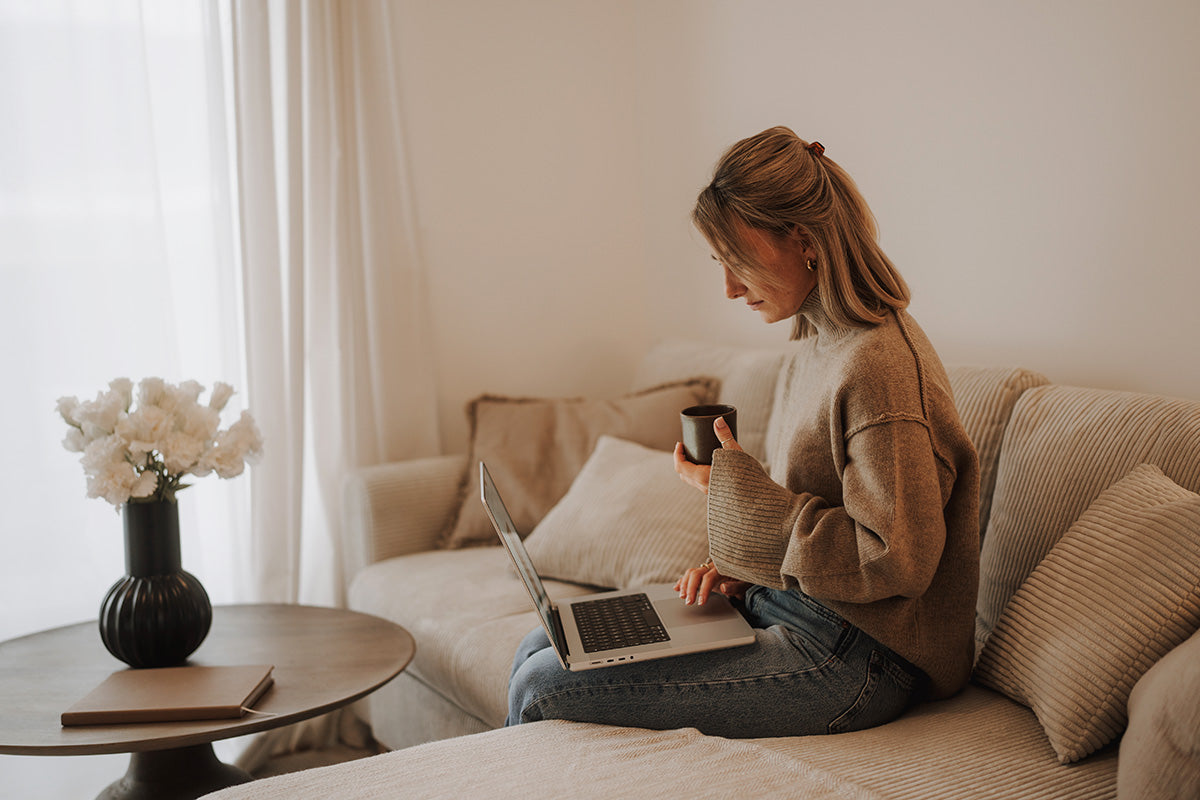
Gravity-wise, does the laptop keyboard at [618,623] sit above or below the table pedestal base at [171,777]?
above

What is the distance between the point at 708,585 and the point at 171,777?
977 mm

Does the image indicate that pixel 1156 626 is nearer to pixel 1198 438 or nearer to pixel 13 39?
pixel 1198 438

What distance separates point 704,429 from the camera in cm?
146

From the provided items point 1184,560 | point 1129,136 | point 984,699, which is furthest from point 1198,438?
point 1129,136

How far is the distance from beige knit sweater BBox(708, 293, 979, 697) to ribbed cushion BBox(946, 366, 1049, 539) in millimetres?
370

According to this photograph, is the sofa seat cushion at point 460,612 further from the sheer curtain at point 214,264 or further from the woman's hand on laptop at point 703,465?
the woman's hand on laptop at point 703,465

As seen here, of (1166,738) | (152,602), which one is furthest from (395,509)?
(1166,738)

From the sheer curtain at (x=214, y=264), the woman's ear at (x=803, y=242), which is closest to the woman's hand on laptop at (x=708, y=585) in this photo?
the woman's ear at (x=803, y=242)

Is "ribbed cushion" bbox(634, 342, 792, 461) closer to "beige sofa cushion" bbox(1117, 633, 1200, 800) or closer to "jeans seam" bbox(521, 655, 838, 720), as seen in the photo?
"jeans seam" bbox(521, 655, 838, 720)

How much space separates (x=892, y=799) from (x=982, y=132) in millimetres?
1451

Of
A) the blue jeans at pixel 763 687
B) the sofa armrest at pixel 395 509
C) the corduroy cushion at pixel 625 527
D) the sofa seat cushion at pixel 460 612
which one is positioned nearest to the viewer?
the blue jeans at pixel 763 687

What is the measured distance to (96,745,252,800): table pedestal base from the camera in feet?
5.48

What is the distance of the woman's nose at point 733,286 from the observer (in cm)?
149

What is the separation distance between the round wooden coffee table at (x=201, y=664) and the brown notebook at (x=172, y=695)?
2 cm
